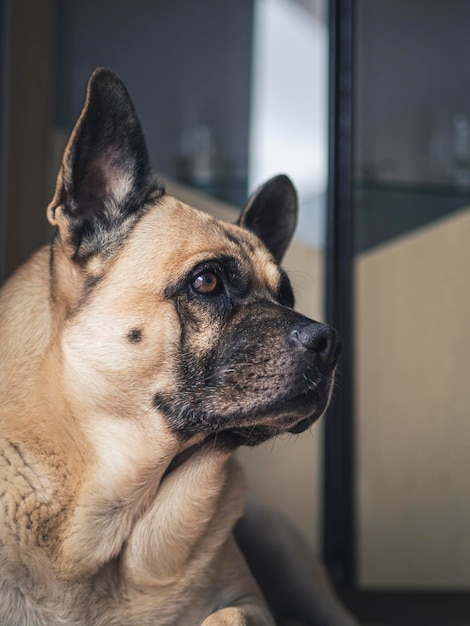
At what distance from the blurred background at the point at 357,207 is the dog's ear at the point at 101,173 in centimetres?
123

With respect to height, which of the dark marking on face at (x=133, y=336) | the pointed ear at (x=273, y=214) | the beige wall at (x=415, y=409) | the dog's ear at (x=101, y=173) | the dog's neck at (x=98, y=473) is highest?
the dog's ear at (x=101, y=173)

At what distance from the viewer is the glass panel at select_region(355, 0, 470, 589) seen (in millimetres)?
2639

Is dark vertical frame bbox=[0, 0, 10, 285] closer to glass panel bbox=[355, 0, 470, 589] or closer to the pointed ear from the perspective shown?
the pointed ear

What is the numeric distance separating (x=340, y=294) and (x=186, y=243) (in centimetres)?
139

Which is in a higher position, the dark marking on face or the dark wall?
the dark wall

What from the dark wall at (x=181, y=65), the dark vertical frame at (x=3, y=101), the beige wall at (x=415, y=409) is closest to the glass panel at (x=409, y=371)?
the beige wall at (x=415, y=409)

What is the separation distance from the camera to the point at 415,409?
267cm

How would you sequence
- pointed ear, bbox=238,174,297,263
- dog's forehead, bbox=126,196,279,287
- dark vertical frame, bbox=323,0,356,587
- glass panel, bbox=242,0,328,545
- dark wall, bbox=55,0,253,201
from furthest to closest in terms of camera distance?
dark wall, bbox=55,0,253,201
glass panel, bbox=242,0,328,545
dark vertical frame, bbox=323,0,356,587
pointed ear, bbox=238,174,297,263
dog's forehead, bbox=126,196,279,287

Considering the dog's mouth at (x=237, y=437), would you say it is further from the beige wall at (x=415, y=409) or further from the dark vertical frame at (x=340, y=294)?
the beige wall at (x=415, y=409)

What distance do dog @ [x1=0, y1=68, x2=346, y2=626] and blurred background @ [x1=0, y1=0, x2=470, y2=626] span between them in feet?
4.11

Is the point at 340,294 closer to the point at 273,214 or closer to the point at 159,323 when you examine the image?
the point at 273,214

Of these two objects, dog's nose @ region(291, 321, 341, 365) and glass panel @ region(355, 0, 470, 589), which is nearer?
dog's nose @ region(291, 321, 341, 365)

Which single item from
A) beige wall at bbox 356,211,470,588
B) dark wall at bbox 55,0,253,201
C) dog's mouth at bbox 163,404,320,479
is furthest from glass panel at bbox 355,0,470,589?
dog's mouth at bbox 163,404,320,479

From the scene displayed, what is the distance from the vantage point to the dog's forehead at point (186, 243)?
1321mm
